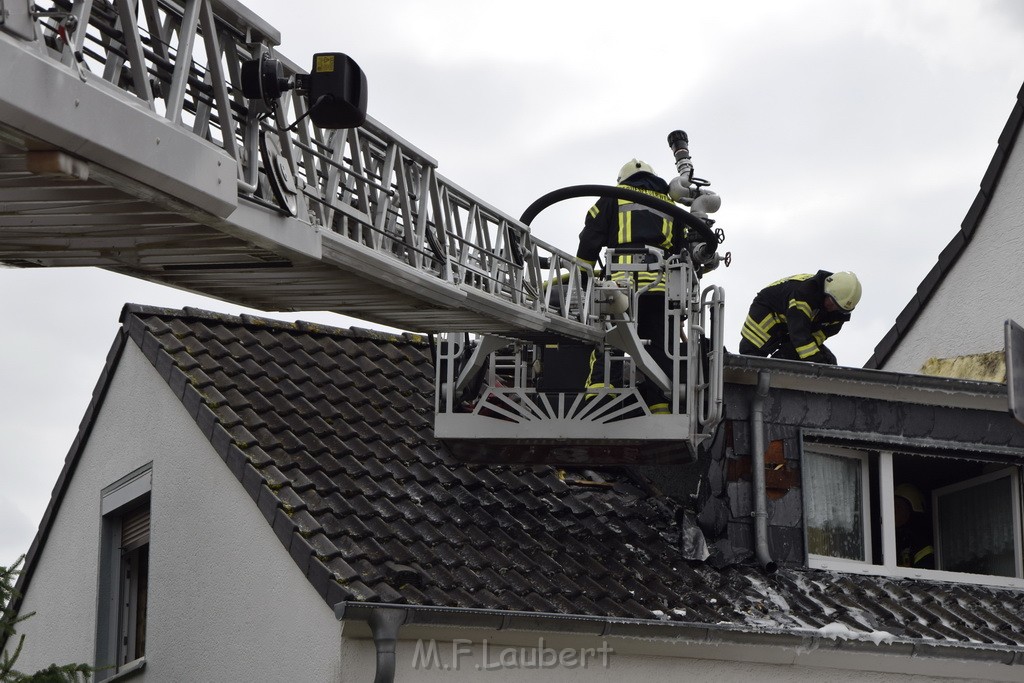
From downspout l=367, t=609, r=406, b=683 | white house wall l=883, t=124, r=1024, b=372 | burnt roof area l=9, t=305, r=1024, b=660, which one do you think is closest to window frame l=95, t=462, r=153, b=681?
burnt roof area l=9, t=305, r=1024, b=660

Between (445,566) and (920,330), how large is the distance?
8.18 metres

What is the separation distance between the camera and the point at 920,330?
1545cm

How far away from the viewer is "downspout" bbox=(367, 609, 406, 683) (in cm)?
779

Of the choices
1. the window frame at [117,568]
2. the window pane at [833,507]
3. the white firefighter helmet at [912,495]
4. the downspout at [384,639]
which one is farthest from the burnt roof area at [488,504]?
the white firefighter helmet at [912,495]

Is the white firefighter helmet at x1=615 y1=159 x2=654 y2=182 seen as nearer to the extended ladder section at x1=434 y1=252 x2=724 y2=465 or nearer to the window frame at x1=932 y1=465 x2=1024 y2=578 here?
the extended ladder section at x1=434 y1=252 x2=724 y2=465

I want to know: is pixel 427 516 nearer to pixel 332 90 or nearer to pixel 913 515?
pixel 332 90

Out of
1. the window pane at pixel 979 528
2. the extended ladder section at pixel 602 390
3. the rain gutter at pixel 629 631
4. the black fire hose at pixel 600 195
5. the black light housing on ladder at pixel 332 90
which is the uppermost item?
the black fire hose at pixel 600 195

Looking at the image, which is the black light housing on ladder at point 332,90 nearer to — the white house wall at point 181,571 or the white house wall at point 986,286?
the white house wall at point 181,571

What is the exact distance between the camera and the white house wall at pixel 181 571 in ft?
27.7

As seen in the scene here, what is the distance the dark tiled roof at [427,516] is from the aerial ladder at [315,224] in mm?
443

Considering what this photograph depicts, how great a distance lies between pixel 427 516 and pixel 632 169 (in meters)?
2.99

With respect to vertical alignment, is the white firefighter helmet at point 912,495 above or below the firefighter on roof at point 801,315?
below

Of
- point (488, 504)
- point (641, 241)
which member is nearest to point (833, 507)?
point (641, 241)

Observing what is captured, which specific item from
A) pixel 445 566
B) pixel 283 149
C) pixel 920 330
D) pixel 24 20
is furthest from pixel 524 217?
pixel 920 330
